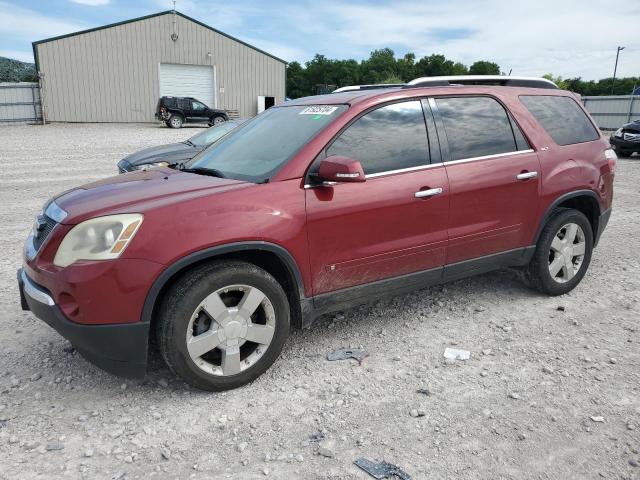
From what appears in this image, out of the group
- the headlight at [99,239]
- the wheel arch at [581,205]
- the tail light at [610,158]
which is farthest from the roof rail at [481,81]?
the headlight at [99,239]

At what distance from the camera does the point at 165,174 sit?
374cm

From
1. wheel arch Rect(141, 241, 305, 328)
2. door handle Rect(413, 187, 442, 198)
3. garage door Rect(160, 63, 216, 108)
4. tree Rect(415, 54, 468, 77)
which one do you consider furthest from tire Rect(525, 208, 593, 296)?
tree Rect(415, 54, 468, 77)

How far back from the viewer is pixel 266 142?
378 cm

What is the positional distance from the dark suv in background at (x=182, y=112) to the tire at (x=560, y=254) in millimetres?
24360

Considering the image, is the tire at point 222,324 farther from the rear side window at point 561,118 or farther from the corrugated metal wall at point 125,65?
the corrugated metal wall at point 125,65

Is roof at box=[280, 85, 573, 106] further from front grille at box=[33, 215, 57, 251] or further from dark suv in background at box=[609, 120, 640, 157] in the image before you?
dark suv in background at box=[609, 120, 640, 157]

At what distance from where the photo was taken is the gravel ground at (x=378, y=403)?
2.56 metres

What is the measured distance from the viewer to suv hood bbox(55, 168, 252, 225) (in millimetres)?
2922

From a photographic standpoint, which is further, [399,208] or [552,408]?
[399,208]

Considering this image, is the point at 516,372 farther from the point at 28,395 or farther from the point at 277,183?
the point at 28,395

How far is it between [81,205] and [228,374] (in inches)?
50.6

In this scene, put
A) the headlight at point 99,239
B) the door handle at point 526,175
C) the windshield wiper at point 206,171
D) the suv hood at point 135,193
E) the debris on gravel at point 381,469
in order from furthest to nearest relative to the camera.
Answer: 1. the door handle at point 526,175
2. the windshield wiper at point 206,171
3. the suv hood at point 135,193
4. the headlight at point 99,239
5. the debris on gravel at point 381,469

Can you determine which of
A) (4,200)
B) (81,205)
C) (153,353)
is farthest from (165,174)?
(4,200)

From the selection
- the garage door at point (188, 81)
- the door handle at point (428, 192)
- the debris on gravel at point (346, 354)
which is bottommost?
the debris on gravel at point (346, 354)
